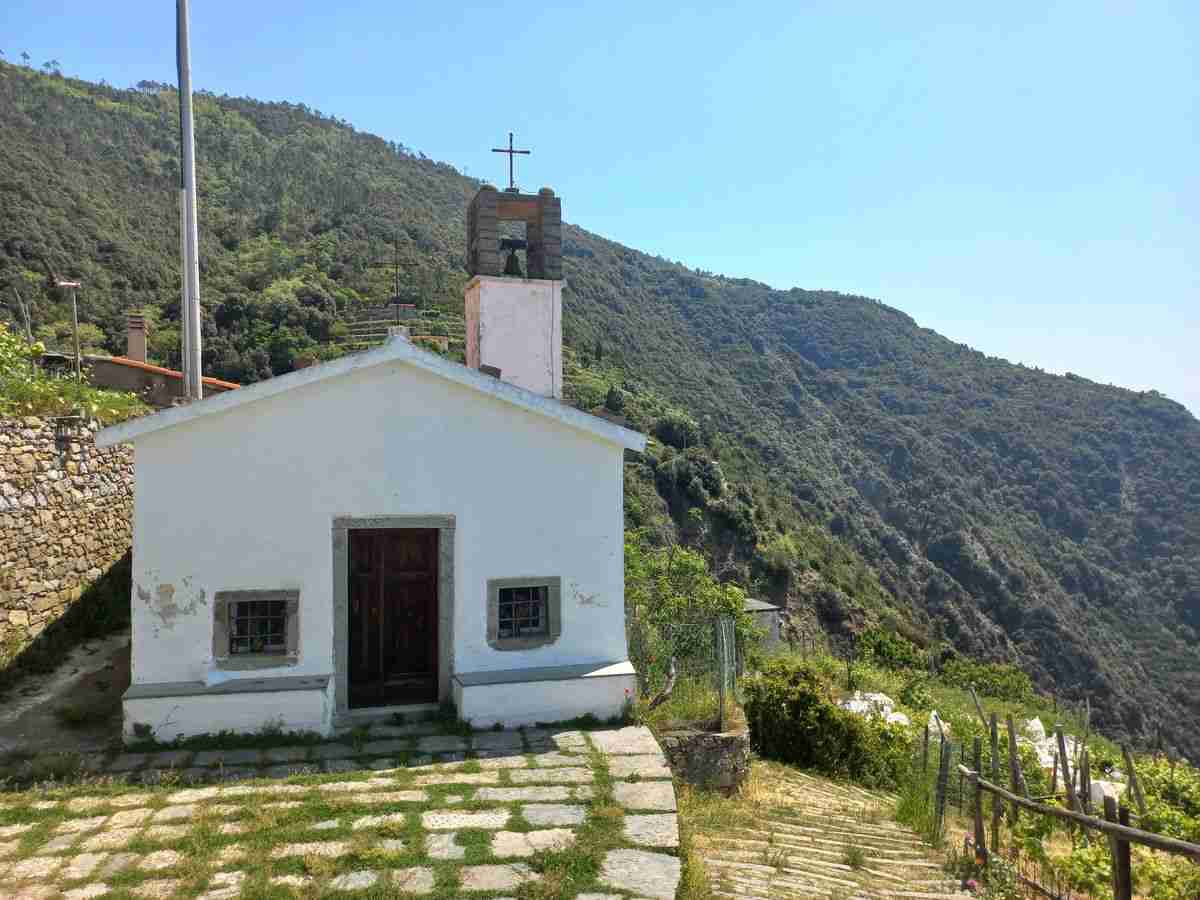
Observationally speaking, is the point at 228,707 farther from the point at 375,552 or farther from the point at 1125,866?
the point at 1125,866

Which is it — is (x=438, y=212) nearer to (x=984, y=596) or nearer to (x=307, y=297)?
(x=307, y=297)

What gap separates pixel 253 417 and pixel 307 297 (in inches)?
1332

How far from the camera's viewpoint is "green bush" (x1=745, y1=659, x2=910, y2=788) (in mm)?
10523

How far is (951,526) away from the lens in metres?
54.1

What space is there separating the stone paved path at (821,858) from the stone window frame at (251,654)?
160 inches

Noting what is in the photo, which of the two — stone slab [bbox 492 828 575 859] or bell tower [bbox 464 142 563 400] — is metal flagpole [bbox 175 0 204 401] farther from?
stone slab [bbox 492 828 575 859]

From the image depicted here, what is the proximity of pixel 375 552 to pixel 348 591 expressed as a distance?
49 centimetres

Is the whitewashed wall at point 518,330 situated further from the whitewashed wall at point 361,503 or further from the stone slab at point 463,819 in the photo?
the stone slab at point 463,819

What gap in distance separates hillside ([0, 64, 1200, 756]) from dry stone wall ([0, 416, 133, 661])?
19.8 metres

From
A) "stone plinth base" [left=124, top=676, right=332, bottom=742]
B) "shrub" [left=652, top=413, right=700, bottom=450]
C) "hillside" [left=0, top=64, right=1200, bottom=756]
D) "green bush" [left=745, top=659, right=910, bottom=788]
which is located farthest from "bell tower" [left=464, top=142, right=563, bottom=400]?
"shrub" [left=652, top=413, right=700, bottom=450]

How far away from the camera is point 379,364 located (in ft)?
25.6

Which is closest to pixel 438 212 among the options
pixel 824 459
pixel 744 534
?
pixel 824 459

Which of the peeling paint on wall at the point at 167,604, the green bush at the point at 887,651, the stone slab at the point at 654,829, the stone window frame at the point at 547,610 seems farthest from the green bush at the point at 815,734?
the green bush at the point at 887,651

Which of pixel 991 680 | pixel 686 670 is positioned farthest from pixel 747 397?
pixel 686 670
